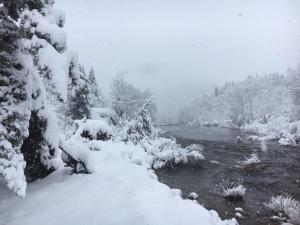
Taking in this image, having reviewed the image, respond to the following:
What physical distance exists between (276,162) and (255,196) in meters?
9.03

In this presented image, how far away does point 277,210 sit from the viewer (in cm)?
1094

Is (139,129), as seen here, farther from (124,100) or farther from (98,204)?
(98,204)

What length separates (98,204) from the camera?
248 inches

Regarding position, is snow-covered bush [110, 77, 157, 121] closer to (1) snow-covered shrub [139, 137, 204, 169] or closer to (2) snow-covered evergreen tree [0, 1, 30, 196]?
(1) snow-covered shrub [139, 137, 204, 169]

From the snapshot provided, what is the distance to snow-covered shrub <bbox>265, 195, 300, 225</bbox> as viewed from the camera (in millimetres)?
9623

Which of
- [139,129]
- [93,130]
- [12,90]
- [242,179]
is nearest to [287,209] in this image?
[242,179]

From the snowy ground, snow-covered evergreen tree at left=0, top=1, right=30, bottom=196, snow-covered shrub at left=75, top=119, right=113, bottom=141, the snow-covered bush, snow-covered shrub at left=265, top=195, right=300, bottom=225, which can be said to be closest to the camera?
snow-covered evergreen tree at left=0, top=1, right=30, bottom=196

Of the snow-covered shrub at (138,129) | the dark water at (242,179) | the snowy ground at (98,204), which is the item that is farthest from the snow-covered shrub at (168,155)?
the snowy ground at (98,204)

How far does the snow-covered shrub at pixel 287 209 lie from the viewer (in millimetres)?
9623

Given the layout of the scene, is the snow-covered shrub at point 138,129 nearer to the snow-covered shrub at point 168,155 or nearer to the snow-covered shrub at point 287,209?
the snow-covered shrub at point 168,155

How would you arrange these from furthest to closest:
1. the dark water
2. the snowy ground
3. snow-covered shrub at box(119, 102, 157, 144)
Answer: snow-covered shrub at box(119, 102, 157, 144), the dark water, the snowy ground

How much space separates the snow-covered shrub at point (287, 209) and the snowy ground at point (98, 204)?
252 cm

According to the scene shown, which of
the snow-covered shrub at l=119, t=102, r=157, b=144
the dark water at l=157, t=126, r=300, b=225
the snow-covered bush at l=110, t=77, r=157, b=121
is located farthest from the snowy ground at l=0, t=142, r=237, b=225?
the snow-covered bush at l=110, t=77, r=157, b=121

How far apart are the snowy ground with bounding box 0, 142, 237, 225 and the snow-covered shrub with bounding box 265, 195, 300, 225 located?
2.52m
